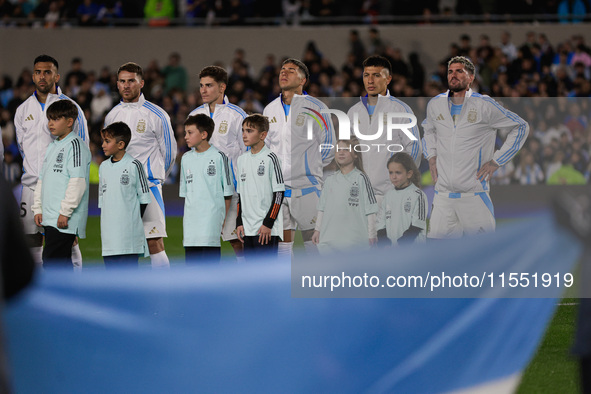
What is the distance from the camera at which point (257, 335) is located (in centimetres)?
445

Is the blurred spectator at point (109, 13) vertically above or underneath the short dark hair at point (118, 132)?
above

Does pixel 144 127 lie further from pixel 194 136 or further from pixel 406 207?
pixel 406 207

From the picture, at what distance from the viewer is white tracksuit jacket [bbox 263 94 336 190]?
7.54 meters

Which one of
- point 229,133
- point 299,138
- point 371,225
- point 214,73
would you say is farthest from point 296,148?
point 371,225

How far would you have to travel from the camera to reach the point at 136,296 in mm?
4418

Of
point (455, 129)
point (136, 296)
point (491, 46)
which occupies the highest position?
point (491, 46)

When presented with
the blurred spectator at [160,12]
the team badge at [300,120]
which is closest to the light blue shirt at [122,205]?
the team badge at [300,120]

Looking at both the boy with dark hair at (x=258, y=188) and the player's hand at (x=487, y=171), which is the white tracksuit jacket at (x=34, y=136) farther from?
the player's hand at (x=487, y=171)

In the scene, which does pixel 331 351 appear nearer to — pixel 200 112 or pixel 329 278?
pixel 329 278

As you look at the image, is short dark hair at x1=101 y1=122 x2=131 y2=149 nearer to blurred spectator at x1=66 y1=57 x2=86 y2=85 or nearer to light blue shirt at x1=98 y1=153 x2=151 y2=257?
light blue shirt at x1=98 y1=153 x2=151 y2=257

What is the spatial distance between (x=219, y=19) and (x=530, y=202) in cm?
1711

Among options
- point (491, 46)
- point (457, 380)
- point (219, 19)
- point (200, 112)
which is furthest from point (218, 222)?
point (219, 19)

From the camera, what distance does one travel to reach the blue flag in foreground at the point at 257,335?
4.36 m

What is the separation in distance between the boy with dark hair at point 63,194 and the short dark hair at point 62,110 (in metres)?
0.07
